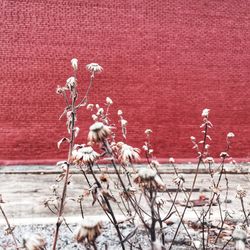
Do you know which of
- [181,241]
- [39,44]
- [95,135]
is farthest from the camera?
[39,44]

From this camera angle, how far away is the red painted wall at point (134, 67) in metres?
10.1

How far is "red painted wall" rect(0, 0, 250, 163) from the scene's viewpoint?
10.1 m

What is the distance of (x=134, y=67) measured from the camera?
10602 millimetres

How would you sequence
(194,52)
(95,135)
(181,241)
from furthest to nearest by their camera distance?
1. (194,52)
2. (181,241)
3. (95,135)

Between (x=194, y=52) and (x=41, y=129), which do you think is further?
(x=194, y=52)

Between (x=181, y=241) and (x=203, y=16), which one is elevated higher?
(x=203, y=16)

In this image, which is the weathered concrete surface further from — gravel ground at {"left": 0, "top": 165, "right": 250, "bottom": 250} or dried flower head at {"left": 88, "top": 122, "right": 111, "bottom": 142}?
dried flower head at {"left": 88, "top": 122, "right": 111, "bottom": 142}

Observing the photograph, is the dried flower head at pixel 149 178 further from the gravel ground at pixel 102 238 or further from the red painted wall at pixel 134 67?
the red painted wall at pixel 134 67

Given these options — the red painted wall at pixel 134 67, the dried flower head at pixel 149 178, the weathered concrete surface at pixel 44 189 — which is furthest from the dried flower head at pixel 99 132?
the red painted wall at pixel 134 67

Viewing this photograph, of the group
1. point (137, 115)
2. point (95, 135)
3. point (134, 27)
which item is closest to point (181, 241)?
point (95, 135)

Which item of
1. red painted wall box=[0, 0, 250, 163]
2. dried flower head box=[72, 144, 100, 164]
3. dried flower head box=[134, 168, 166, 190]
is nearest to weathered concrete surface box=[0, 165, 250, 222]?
red painted wall box=[0, 0, 250, 163]

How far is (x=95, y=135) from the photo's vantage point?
164 centimetres

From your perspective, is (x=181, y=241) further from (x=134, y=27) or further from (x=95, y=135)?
(x=134, y=27)

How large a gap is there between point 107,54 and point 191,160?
3.40 m
